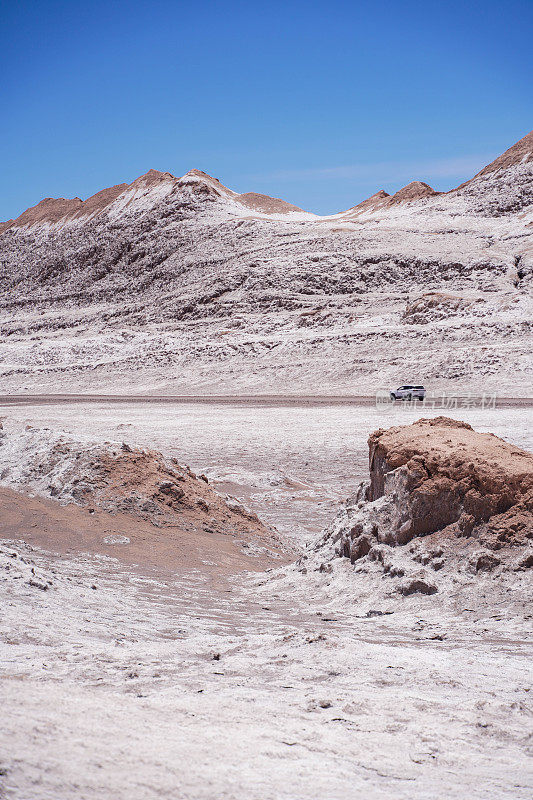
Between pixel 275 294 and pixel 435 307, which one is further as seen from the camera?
pixel 275 294

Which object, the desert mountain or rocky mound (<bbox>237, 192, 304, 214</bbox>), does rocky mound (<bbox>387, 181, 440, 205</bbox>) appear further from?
rocky mound (<bbox>237, 192, 304, 214</bbox>)

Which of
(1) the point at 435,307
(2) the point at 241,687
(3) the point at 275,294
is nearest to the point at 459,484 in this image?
(2) the point at 241,687

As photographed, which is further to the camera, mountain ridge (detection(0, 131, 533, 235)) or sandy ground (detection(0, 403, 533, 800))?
mountain ridge (detection(0, 131, 533, 235))

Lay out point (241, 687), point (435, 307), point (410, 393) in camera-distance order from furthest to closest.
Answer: point (435, 307), point (410, 393), point (241, 687)

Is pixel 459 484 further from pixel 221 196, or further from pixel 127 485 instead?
pixel 221 196

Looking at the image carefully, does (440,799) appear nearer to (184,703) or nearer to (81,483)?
(184,703)

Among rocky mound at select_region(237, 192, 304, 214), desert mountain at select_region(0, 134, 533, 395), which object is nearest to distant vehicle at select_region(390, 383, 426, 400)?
desert mountain at select_region(0, 134, 533, 395)
